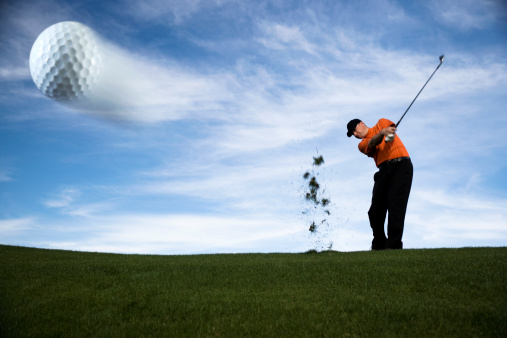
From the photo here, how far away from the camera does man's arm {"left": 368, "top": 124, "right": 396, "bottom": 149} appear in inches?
415

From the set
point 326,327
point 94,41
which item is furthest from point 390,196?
point 94,41

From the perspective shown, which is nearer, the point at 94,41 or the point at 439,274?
the point at 439,274

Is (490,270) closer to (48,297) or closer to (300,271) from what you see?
(300,271)

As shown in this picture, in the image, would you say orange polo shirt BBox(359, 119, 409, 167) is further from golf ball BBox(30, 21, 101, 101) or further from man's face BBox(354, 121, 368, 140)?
golf ball BBox(30, 21, 101, 101)

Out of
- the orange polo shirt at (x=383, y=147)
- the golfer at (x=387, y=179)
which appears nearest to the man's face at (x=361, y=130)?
the golfer at (x=387, y=179)

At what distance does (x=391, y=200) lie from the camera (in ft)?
36.8

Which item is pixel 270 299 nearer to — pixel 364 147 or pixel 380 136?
pixel 380 136

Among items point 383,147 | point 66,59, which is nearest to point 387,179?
point 383,147

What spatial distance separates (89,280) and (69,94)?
7316 mm

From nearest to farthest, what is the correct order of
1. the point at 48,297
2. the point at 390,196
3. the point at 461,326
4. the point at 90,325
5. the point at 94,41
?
the point at 461,326 → the point at 90,325 → the point at 48,297 → the point at 390,196 → the point at 94,41

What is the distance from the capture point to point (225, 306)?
6.89 metres

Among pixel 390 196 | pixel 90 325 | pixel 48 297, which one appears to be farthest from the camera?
pixel 390 196

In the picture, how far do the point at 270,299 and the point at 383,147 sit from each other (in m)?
6.17

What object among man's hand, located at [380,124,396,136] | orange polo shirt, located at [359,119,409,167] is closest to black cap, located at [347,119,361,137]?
orange polo shirt, located at [359,119,409,167]
